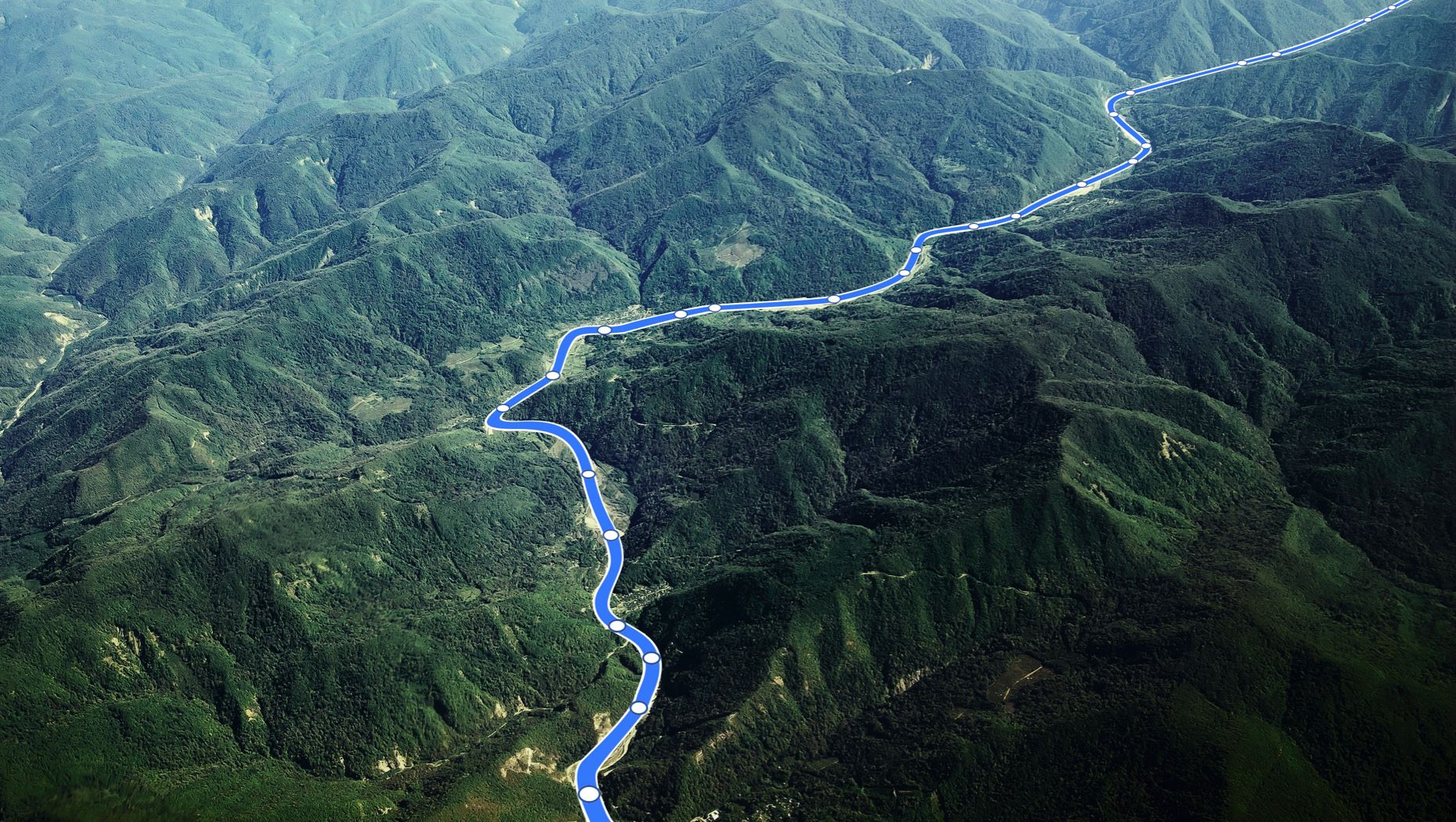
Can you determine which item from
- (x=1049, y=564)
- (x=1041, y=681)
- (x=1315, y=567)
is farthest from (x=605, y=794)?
(x=1315, y=567)

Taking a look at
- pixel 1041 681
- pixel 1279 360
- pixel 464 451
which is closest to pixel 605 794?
pixel 1041 681

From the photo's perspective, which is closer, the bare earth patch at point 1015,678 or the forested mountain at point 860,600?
the forested mountain at point 860,600

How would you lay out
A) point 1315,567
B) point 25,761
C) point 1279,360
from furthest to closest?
1. point 1279,360
2. point 1315,567
3. point 25,761

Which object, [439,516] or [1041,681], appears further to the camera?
[439,516]

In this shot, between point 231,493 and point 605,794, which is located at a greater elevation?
point 231,493

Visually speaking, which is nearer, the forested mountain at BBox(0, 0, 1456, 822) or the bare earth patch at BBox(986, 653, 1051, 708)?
the forested mountain at BBox(0, 0, 1456, 822)

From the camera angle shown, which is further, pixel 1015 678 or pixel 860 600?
pixel 860 600

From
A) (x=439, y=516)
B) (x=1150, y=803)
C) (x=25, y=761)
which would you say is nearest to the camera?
(x=1150, y=803)

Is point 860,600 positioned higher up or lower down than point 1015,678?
higher up

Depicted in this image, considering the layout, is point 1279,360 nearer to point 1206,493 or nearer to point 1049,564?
point 1206,493
